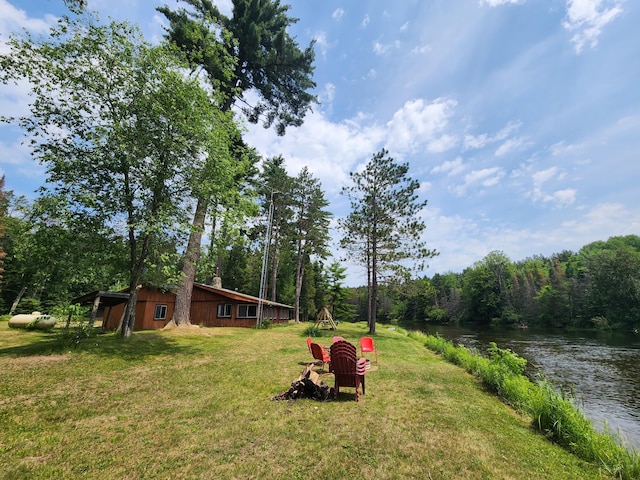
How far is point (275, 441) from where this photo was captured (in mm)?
4070

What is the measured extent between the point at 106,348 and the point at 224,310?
14.7m

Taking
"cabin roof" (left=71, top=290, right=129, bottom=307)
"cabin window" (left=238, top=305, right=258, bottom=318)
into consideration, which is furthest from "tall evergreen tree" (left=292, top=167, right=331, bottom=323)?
"cabin roof" (left=71, top=290, right=129, bottom=307)

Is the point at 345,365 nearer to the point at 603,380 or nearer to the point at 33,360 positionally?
the point at 33,360

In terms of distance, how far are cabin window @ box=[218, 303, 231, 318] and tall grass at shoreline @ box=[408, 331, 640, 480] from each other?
19.4 m

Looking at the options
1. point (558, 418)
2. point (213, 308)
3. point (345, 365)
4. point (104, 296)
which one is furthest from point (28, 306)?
point (558, 418)

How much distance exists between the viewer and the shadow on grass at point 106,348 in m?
8.23

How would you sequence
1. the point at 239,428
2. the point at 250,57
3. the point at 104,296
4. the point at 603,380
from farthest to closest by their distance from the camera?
the point at 250,57 → the point at 104,296 → the point at 603,380 → the point at 239,428

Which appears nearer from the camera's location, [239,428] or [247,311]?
[239,428]

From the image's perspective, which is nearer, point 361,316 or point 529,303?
point 529,303

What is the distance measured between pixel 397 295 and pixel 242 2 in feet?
68.8

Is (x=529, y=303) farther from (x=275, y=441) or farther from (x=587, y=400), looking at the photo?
(x=275, y=441)

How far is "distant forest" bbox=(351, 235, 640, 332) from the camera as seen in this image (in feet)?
130

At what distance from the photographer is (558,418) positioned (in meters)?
5.16

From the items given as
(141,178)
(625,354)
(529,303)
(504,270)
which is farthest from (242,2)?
(504,270)
